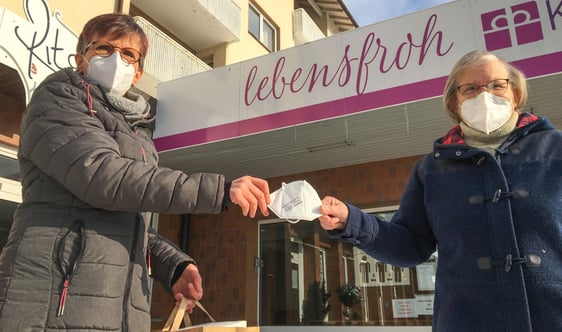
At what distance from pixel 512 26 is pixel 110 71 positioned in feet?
12.6

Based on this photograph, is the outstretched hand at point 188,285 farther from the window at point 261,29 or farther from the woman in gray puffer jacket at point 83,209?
the window at point 261,29

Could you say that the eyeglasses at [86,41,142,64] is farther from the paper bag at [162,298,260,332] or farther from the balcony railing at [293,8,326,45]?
the balcony railing at [293,8,326,45]

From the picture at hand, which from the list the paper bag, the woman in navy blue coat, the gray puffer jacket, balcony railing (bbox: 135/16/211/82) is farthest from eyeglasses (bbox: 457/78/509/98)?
balcony railing (bbox: 135/16/211/82)

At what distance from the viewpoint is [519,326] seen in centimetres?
122

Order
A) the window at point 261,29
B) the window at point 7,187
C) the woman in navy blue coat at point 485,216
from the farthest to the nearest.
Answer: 1. the window at point 261,29
2. the window at point 7,187
3. the woman in navy blue coat at point 485,216

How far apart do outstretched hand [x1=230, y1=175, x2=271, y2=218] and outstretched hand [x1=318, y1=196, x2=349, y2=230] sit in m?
0.28

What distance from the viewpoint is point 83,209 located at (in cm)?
125

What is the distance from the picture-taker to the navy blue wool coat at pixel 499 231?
1.25m

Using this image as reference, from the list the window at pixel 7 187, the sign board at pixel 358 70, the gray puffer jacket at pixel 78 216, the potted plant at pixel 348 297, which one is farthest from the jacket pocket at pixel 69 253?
the potted plant at pixel 348 297

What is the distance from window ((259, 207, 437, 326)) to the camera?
6043 millimetres

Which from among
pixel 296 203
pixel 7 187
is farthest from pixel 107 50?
pixel 7 187

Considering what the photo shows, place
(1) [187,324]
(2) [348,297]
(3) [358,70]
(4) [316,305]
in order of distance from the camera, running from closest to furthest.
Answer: (1) [187,324]
(3) [358,70]
(2) [348,297]
(4) [316,305]

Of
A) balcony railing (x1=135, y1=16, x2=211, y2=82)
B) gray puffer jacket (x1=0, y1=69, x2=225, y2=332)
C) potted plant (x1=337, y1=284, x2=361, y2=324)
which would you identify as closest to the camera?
gray puffer jacket (x1=0, y1=69, x2=225, y2=332)

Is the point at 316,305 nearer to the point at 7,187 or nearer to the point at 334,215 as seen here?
the point at 7,187
